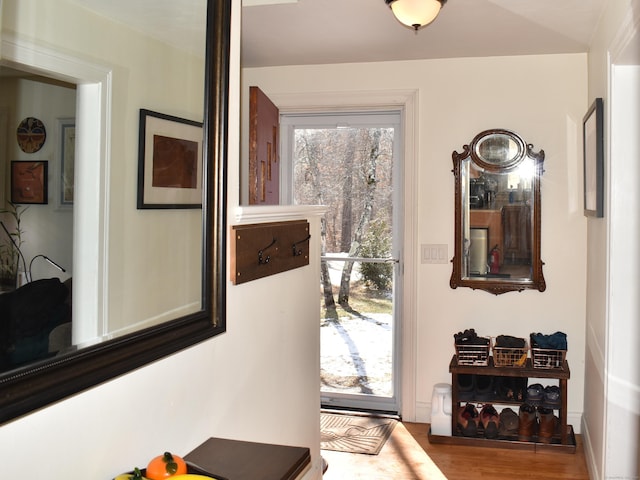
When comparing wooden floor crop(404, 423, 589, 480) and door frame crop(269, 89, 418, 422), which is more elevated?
door frame crop(269, 89, 418, 422)

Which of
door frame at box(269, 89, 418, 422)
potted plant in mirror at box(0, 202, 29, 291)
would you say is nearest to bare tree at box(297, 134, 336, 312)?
door frame at box(269, 89, 418, 422)

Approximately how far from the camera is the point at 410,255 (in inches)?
166

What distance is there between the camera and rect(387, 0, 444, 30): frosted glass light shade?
2.40 m

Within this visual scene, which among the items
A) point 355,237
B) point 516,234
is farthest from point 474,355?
point 355,237

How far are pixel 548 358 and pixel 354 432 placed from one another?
124 centimetres

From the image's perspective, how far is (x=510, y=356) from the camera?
383 centimetres

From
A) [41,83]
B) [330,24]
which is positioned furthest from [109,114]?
[330,24]

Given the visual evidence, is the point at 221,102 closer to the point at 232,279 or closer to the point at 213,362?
the point at 232,279

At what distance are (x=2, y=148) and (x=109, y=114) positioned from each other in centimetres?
27

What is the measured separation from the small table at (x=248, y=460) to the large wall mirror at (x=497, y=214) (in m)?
2.85

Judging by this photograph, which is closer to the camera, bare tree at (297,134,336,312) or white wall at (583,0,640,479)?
white wall at (583,0,640,479)

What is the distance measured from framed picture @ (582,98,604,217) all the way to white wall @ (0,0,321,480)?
57.7 inches

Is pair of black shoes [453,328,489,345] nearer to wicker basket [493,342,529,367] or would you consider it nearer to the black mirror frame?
wicker basket [493,342,529,367]

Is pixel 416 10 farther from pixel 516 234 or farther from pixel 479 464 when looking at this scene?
pixel 479 464
